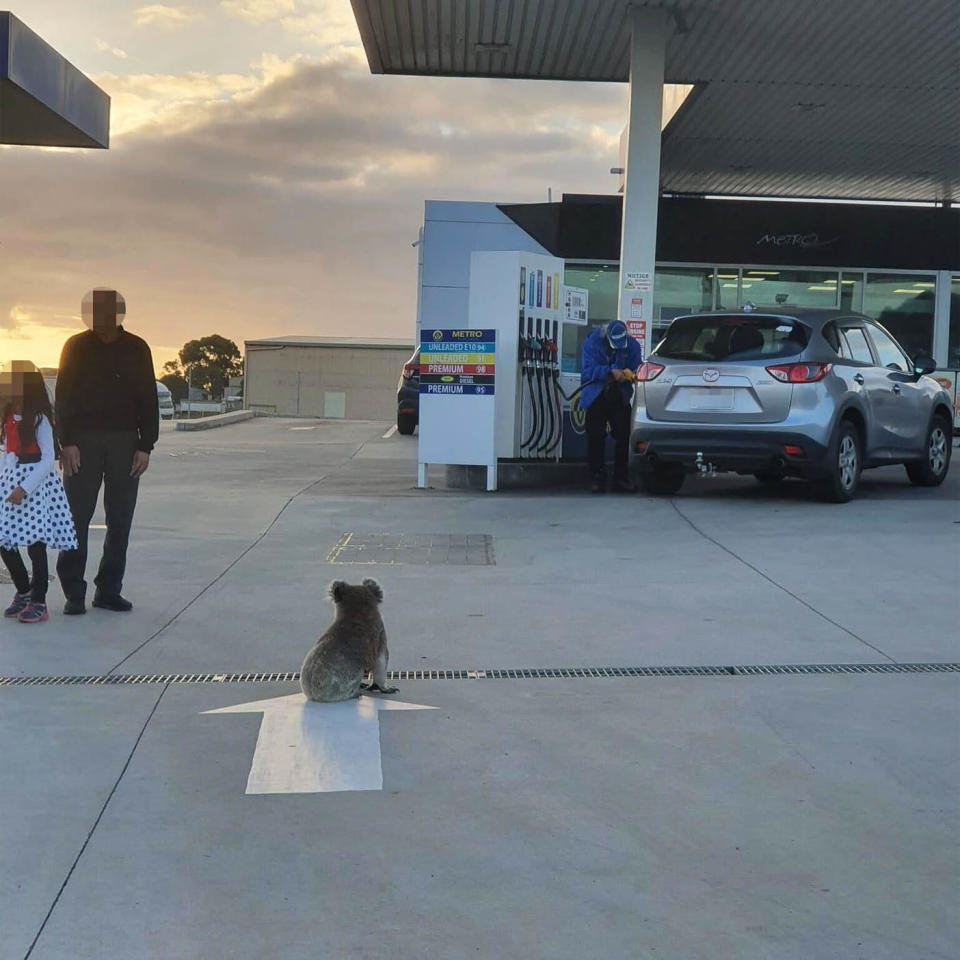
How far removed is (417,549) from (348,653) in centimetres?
395

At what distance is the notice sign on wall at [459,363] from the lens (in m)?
12.5

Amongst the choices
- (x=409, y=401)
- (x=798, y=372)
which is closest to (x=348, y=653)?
(x=798, y=372)

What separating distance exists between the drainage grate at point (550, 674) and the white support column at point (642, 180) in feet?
34.7

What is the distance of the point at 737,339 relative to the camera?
1123 centimetres

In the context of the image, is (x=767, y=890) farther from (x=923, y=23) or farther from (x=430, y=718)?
(x=923, y=23)

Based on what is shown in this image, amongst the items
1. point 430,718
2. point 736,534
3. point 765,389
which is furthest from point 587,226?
point 430,718

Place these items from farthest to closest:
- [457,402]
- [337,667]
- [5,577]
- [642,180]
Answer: [642,180] → [457,402] → [5,577] → [337,667]

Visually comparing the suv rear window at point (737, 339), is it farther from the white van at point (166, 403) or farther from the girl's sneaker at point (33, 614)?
the white van at point (166, 403)

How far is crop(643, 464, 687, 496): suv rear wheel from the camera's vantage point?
480 inches

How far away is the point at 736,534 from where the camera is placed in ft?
32.1

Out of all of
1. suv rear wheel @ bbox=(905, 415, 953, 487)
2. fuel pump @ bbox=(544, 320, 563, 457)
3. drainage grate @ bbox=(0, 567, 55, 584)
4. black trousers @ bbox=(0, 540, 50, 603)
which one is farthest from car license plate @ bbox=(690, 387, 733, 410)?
black trousers @ bbox=(0, 540, 50, 603)

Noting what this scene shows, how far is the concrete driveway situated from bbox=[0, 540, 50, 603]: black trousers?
7.5 inches

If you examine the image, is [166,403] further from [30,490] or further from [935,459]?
[30,490]

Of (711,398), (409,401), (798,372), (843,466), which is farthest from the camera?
(409,401)
